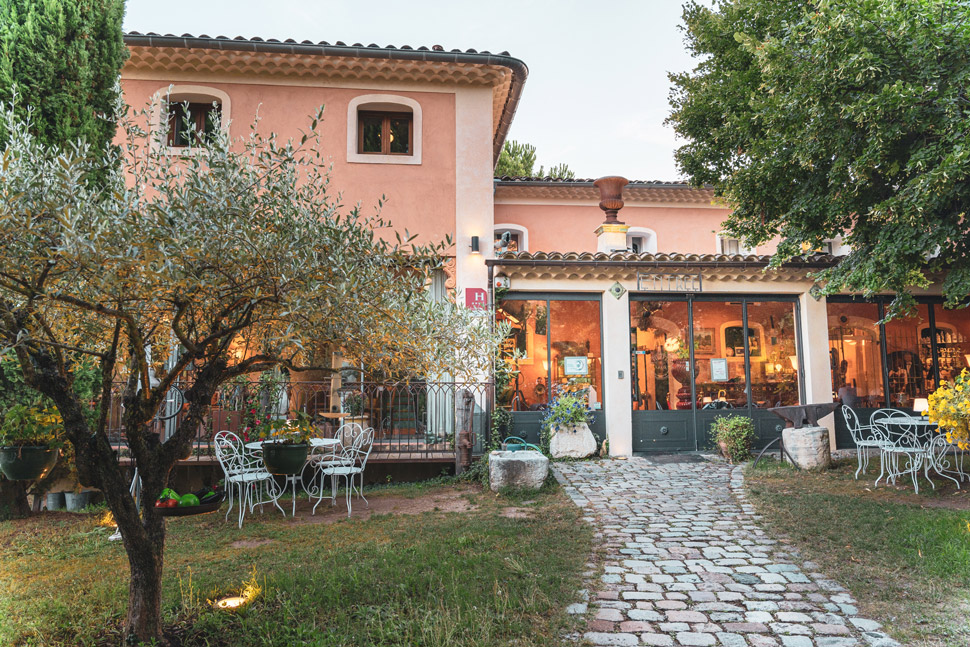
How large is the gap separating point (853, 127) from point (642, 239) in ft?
23.6

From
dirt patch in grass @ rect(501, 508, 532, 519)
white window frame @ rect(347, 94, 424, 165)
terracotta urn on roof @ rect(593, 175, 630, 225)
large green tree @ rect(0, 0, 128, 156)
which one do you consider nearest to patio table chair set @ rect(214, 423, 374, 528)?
dirt patch in grass @ rect(501, 508, 532, 519)

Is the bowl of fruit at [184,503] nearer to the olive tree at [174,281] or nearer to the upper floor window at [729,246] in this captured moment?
the olive tree at [174,281]

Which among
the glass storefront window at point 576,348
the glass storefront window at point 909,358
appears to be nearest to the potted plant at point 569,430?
the glass storefront window at point 576,348

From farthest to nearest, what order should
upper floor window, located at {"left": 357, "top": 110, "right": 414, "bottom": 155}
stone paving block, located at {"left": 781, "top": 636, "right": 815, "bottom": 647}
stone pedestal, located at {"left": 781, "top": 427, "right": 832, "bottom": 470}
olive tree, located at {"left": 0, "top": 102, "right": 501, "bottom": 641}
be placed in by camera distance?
upper floor window, located at {"left": 357, "top": 110, "right": 414, "bottom": 155} → stone pedestal, located at {"left": 781, "top": 427, "right": 832, "bottom": 470} → stone paving block, located at {"left": 781, "top": 636, "right": 815, "bottom": 647} → olive tree, located at {"left": 0, "top": 102, "right": 501, "bottom": 641}

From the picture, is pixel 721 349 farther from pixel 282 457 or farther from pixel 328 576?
pixel 328 576

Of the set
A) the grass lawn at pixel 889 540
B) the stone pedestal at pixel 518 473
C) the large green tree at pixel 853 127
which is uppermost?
the large green tree at pixel 853 127

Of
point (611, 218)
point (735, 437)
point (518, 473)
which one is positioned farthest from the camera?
point (611, 218)

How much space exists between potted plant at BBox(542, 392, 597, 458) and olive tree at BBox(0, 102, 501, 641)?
235 inches

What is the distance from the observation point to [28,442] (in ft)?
19.0

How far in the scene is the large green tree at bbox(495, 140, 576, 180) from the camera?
21967 mm

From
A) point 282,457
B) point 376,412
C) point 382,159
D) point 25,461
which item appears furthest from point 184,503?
point 382,159

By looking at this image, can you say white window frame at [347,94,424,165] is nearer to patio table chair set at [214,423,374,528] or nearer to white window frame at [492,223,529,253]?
white window frame at [492,223,529,253]

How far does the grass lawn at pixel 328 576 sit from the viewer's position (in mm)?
3383

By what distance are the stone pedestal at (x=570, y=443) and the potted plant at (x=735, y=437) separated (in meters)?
2.21
